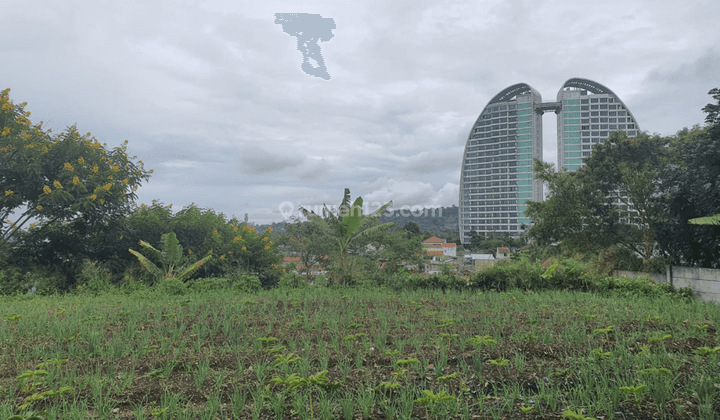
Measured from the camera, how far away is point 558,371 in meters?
3.20

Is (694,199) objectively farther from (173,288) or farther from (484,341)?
(173,288)

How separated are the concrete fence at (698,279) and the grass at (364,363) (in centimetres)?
416

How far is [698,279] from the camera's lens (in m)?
9.24

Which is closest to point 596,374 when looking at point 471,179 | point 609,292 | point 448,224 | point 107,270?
point 609,292

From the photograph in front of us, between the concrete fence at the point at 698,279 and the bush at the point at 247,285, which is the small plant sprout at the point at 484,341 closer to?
the bush at the point at 247,285

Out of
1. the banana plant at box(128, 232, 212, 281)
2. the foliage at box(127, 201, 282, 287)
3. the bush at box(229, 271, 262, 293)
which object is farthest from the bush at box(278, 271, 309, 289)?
the foliage at box(127, 201, 282, 287)

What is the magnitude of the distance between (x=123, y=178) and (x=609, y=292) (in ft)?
41.1

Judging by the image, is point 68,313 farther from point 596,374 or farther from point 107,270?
point 596,374

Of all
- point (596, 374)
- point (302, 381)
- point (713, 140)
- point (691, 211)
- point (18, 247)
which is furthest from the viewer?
point (18, 247)

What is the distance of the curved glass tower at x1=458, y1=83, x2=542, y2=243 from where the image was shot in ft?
248

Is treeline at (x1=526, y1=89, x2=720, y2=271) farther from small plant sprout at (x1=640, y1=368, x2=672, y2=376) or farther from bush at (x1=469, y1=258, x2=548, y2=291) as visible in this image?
small plant sprout at (x1=640, y1=368, x2=672, y2=376)

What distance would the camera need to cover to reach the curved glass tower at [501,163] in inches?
2980

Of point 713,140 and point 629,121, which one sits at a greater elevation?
point 629,121

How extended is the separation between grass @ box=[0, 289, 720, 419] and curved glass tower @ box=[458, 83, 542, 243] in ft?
242
